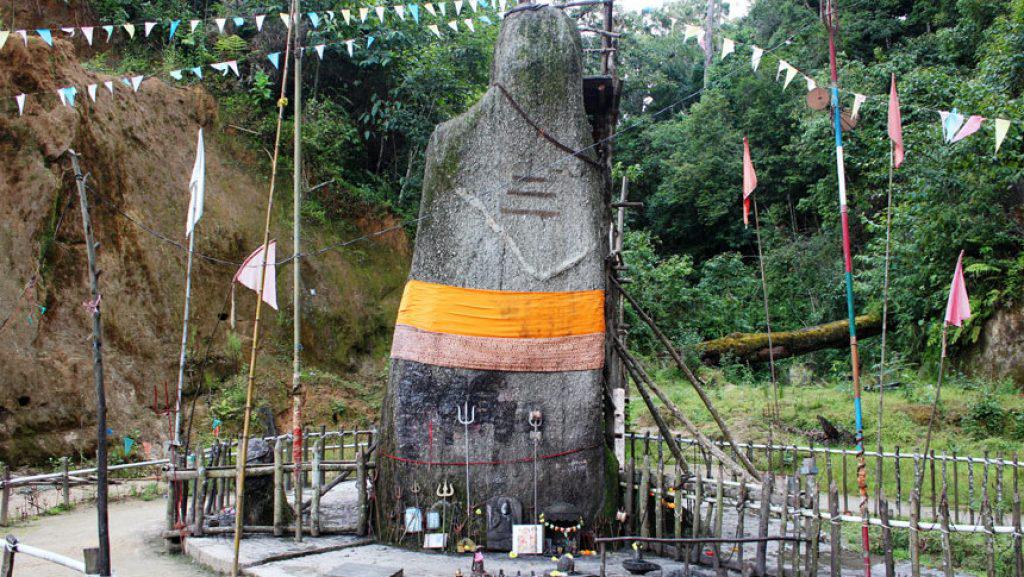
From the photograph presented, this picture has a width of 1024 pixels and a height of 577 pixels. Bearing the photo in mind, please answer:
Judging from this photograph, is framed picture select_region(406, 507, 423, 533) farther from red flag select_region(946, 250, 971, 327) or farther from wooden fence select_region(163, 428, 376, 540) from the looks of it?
red flag select_region(946, 250, 971, 327)

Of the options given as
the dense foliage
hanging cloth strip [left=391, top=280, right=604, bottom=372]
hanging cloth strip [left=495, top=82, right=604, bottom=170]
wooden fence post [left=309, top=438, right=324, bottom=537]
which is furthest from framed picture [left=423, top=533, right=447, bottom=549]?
the dense foliage

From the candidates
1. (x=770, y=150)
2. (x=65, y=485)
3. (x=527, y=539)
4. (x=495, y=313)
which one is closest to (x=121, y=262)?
(x=65, y=485)

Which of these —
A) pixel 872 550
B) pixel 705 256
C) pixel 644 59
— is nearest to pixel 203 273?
pixel 872 550

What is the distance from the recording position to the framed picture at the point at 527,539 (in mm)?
7672

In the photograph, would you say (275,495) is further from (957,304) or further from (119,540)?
(957,304)

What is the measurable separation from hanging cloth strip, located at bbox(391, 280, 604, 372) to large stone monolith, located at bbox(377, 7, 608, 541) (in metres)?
0.01

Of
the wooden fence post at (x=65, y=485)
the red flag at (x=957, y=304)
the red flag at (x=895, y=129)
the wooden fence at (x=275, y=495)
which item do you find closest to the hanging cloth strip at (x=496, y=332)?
the wooden fence at (x=275, y=495)

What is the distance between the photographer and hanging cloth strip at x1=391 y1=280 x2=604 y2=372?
8219 mm

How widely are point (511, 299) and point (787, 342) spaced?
519 inches

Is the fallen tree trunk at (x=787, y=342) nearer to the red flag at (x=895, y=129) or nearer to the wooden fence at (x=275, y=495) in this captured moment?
the red flag at (x=895, y=129)

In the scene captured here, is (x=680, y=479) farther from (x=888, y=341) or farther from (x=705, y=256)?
(x=705, y=256)

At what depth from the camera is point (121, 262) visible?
14.2 meters

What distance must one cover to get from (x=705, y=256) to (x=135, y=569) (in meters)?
23.6

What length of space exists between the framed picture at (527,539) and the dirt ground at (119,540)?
286 cm
